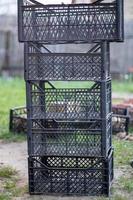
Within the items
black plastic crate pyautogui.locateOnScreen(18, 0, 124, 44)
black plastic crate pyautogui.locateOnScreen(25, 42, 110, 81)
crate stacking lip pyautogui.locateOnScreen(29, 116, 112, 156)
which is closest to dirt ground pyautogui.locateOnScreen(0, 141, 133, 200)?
crate stacking lip pyautogui.locateOnScreen(29, 116, 112, 156)

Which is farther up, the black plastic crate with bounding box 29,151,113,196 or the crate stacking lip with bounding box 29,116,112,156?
the crate stacking lip with bounding box 29,116,112,156

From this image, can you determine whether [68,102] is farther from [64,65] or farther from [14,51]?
[14,51]

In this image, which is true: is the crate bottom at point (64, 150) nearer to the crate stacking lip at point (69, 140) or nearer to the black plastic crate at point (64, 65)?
the crate stacking lip at point (69, 140)

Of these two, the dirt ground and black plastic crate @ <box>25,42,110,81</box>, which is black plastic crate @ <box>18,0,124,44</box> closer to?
black plastic crate @ <box>25,42,110,81</box>

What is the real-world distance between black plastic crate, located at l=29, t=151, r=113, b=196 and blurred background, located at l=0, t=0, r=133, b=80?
7.69 m

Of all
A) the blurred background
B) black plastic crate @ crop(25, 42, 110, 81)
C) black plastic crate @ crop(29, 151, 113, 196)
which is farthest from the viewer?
the blurred background

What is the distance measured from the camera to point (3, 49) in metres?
14.8

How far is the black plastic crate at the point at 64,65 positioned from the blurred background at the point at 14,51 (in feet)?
25.1

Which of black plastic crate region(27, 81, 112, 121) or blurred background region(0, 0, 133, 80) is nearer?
black plastic crate region(27, 81, 112, 121)

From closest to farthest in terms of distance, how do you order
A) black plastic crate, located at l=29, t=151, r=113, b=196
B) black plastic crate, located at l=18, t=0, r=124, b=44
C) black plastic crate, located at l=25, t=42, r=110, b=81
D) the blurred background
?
black plastic crate, located at l=18, t=0, r=124, b=44, black plastic crate, located at l=25, t=42, r=110, b=81, black plastic crate, located at l=29, t=151, r=113, b=196, the blurred background

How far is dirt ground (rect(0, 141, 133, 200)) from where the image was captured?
14.1 ft

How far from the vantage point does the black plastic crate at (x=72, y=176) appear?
14.1ft

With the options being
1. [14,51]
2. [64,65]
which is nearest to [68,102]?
[64,65]

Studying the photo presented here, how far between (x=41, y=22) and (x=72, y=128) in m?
1.00
